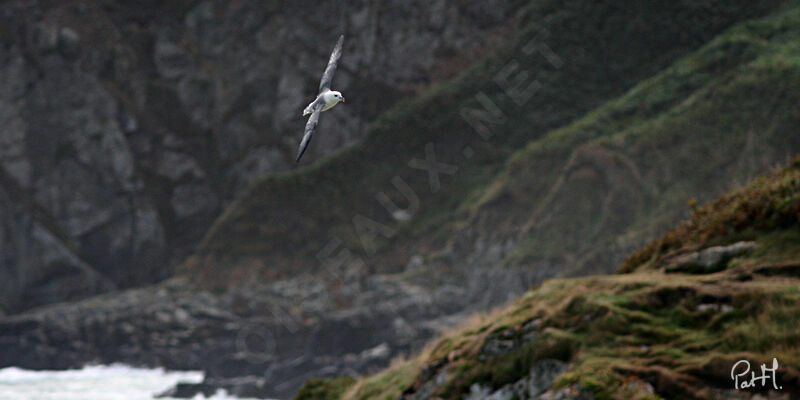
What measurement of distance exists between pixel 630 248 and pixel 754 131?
14215 mm

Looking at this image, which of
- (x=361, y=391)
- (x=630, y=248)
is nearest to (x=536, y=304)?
(x=361, y=391)

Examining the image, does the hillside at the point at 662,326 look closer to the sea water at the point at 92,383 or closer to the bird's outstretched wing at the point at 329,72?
the bird's outstretched wing at the point at 329,72

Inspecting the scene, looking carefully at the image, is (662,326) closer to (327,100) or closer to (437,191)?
(327,100)

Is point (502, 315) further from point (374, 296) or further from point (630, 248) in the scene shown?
point (374, 296)

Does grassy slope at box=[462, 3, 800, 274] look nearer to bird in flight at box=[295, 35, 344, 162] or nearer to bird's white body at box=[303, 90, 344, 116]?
bird in flight at box=[295, 35, 344, 162]

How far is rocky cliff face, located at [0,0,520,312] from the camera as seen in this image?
109m

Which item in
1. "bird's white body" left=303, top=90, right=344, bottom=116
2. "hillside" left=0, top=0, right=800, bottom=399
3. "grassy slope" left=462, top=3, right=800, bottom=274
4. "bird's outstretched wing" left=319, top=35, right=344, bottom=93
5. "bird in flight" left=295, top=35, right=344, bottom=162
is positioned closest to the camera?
"bird in flight" left=295, top=35, right=344, bottom=162

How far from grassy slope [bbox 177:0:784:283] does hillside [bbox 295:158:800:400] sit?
228 ft

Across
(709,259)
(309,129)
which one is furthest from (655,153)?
(309,129)

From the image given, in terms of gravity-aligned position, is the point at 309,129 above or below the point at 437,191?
below

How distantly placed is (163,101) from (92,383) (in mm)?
53628

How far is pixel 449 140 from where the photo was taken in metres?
96.8
